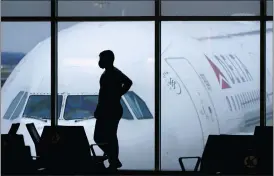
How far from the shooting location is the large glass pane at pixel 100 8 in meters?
8.38

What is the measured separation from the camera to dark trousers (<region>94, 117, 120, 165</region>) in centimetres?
830

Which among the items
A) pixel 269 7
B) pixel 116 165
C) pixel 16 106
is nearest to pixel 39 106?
pixel 16 106

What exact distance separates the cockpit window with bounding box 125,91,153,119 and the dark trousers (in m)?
0.27

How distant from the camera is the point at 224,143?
7508 millimetres

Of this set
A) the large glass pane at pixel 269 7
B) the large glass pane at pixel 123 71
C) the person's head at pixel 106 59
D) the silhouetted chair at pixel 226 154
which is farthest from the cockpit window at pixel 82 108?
the large glass pane at pixel 269 7

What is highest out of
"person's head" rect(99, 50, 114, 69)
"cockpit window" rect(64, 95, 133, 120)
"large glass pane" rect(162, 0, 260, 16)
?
"large glass pane" rect(162, 0, 260, 16)

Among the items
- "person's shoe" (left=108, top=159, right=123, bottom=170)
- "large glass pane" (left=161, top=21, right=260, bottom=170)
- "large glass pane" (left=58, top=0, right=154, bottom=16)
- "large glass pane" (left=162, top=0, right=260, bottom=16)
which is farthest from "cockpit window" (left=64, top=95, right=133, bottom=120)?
"large glass pane" (left=162, top=0, right=260, bottom=16)

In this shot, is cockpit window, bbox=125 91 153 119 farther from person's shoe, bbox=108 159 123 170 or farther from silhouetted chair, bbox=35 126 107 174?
silhouetted chair, bbox=35 126 107 174

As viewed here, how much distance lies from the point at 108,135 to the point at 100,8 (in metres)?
1.75

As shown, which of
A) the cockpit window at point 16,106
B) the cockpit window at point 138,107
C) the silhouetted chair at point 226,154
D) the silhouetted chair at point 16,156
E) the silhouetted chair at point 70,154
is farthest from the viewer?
the cockpit window at point 16,106

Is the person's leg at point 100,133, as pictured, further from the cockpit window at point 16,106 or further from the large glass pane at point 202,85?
the cockpit window at point 16,106

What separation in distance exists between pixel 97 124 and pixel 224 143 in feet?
6.09

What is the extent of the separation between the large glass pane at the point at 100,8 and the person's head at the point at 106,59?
536mm

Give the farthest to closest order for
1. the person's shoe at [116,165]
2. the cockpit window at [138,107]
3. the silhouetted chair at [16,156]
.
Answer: the cockpit window at [138,107] → the person's shoe at [116,165] → the silhouetted chair at [16,156]
